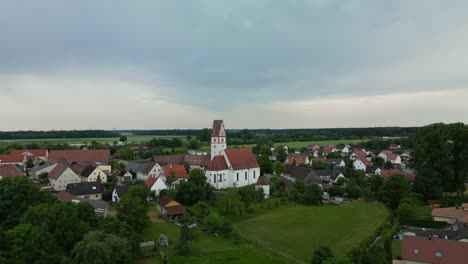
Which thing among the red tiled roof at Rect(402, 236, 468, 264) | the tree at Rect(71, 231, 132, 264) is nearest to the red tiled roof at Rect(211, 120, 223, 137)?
the tree at Rect(71, 231, 132, 264)

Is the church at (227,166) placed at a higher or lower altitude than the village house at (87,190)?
higher

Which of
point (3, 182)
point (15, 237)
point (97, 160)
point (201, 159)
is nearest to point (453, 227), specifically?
point (15, 237)

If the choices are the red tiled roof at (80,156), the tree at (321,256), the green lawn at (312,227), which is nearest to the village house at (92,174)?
the red tiled roof at (80,156)

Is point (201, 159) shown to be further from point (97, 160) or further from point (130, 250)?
point (130, 250)

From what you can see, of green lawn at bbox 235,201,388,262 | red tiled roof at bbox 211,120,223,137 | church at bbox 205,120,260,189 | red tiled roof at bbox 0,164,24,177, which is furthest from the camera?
red tiled roof at bbox 211,120,223,137

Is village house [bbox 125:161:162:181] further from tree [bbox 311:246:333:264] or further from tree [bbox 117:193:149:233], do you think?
tree [bbox 311:246:333:264]

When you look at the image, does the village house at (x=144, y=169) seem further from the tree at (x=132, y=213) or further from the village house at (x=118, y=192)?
the tree at (x=132, y=213)

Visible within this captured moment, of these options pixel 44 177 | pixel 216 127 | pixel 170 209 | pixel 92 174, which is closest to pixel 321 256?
pixel 170 209
